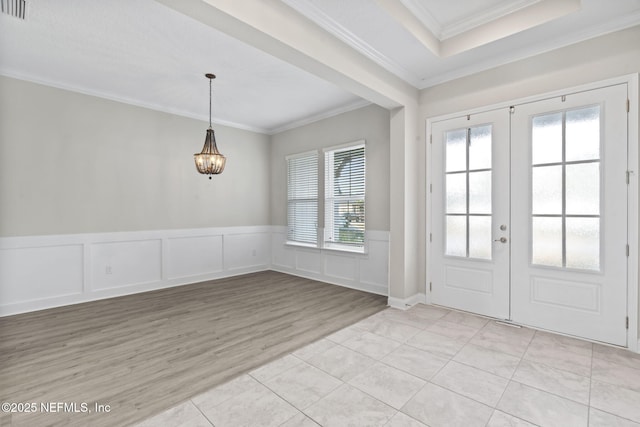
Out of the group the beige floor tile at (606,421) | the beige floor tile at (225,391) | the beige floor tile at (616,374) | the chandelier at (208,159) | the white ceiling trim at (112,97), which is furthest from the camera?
the chandelier at (208,159)

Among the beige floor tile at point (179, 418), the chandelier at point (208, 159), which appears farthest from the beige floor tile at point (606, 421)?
the chandelier at point (208, 159)

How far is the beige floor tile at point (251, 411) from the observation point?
181cm

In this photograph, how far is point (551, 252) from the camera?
307cm

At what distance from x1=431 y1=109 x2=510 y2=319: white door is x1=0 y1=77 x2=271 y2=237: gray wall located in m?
3.86

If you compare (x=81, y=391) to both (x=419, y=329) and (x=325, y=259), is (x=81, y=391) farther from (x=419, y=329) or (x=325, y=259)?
(x=325, y=259)

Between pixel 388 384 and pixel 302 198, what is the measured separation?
4.04m

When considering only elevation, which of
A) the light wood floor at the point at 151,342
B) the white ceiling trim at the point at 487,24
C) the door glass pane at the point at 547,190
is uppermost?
the white ceiling trim at the point at 487,24

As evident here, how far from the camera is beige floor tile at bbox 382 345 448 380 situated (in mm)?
2365

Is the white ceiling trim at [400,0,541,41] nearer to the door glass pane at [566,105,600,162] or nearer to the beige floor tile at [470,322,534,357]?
the door glass pane at [566,105,600,162]

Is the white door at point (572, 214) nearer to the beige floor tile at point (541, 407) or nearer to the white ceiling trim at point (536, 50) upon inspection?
the white ceiling trim at point (536, 50)

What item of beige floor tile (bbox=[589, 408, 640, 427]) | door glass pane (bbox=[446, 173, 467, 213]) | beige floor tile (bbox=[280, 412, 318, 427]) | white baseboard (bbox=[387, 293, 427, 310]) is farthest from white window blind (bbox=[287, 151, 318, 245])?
beige floor tile (bbox=[589, 408, 640, 427])

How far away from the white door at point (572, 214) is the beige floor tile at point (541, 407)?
4.32 ft

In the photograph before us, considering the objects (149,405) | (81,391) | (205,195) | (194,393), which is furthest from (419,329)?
(205,195)

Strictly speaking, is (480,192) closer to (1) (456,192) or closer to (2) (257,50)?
(1) (456,192)
